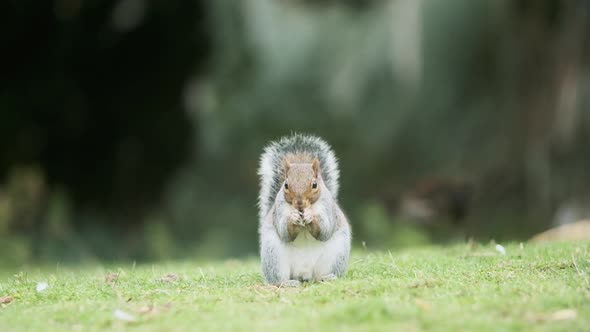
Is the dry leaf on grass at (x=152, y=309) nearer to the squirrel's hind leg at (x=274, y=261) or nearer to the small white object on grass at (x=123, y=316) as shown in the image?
the small white object on grass at (x=123, y=316)

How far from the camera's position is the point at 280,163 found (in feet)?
17.3

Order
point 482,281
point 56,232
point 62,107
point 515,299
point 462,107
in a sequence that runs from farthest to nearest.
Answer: point 462,107
point 62,107
point 56,232
point 482,281
point 515,299

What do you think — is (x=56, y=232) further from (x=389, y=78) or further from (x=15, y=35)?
(x=389, y=78)

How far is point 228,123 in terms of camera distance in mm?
12656

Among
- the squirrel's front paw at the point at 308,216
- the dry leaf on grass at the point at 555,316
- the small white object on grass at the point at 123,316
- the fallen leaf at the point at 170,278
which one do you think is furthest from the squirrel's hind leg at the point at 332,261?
the dry leaf on grass at the point at 555,316

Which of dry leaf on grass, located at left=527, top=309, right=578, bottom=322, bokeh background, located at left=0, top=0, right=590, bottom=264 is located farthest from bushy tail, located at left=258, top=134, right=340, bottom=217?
bokeh background, located at left=0, top=0, right=590, bottom=264

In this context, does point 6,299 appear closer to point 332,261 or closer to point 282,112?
point 332,261

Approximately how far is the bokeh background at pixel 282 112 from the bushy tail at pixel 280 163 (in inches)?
229

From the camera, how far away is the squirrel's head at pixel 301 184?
480 centimetres

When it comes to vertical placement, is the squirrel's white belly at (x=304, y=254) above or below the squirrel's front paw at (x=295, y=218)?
below

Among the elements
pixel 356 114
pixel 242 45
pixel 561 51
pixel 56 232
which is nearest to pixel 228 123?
pixel 242 45

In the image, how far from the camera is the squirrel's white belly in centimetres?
489

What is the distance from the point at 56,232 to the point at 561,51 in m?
7.50

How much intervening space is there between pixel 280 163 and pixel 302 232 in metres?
0.58
